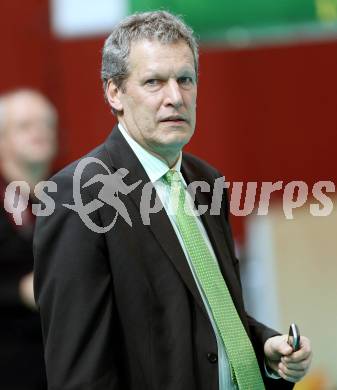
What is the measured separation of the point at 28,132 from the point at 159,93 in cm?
166

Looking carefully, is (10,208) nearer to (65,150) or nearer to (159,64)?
(159,64)

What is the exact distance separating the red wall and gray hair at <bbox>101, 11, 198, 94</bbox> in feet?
9.89

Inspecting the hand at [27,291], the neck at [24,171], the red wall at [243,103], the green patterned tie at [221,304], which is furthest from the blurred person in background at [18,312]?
the red wall at [243,103]

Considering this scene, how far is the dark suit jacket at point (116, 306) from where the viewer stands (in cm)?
201

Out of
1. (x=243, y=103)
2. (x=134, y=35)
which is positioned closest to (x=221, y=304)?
(x=134, y=35)

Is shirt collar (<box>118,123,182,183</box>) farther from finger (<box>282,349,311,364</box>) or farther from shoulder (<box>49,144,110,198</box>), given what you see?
finger (<box>282,349,311,364</box>)

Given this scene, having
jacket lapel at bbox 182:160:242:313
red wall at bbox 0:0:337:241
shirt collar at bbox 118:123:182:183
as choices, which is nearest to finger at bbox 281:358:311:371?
jacket lapel at bbox 182:160:242:313

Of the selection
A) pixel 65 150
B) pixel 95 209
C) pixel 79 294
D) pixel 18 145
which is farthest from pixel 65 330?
pixel 65 150

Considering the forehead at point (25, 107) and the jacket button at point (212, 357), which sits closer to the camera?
the jacket button at point (212, 357)

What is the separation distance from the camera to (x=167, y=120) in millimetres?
2162

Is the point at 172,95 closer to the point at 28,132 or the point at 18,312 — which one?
the point at 18,312

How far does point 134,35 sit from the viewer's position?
2160 mm

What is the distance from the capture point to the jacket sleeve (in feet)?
Answer: 6.57

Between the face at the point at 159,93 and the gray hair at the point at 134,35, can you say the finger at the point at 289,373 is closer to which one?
the face at the point at 159,93
